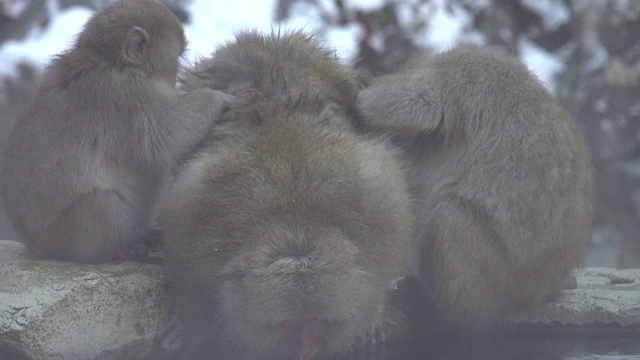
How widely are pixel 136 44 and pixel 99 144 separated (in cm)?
47

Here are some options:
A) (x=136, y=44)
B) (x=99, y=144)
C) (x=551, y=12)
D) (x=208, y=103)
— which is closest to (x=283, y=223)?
(x=208, y=103)

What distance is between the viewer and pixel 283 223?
13.2 feet

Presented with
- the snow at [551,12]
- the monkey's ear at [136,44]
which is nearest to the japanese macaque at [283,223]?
the monkey's ear at [136,44]

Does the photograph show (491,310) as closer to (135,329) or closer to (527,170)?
(527,170)

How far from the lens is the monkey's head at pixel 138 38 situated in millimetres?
4625

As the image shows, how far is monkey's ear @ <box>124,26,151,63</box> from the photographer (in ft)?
15.2

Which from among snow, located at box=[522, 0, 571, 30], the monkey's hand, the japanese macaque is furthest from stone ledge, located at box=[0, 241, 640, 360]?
snow, located at box=[522, 0, 571, 30]

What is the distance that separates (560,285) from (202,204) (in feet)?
5.69

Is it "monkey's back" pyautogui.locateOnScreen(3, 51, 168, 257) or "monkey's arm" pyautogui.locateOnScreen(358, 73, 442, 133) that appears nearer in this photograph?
"monkey's back" pyautogui.locateOnScreen(3, 51, 168, 257)

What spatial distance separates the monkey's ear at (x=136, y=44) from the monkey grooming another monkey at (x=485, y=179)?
94cm

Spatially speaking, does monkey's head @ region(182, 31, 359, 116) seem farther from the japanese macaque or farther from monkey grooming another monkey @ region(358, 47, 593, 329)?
monkey grooming another monkey @ region(358, 47, 593, 329)

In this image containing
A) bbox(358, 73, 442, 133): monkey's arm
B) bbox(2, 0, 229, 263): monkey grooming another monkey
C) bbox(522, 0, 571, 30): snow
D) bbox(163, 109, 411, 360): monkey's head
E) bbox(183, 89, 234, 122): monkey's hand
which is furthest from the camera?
bbox(522, 0, 571, 30): snow

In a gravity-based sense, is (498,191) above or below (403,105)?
below

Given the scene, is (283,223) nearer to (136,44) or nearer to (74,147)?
(74,147)
